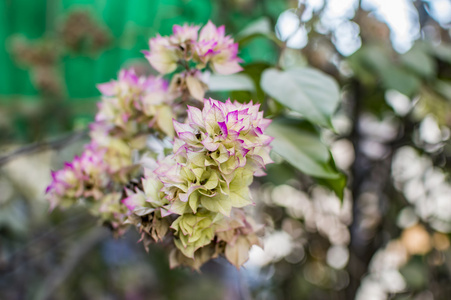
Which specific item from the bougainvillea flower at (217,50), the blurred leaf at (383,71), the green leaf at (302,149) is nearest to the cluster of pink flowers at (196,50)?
the bougainvillea flower at (217,50)

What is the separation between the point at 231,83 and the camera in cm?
53

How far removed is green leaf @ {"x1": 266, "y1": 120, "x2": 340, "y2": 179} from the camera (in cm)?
43

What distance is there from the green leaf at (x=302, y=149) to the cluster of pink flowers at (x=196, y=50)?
0.33 ft

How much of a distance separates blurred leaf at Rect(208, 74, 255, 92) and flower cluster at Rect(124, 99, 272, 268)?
18 centimetres

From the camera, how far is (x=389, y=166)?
108 centimetres

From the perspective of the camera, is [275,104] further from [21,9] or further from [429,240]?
[21,9]

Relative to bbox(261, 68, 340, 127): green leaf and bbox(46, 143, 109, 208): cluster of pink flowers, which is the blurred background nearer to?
bbox(261, 68, 340, 127): green leaf

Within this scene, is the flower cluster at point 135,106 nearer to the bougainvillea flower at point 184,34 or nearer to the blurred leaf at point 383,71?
the bougainvillea flower at point 184,34

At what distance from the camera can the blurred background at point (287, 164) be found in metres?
0.96

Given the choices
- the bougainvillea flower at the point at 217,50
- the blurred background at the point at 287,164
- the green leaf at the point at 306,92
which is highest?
the bougainvillea flower at the point at 217,50

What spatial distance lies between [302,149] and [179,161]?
0.20m

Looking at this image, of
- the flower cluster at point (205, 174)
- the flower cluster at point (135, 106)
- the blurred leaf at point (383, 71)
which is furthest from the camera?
the blurred leaf at point (383, 71)

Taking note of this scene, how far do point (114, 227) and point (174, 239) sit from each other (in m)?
0.10

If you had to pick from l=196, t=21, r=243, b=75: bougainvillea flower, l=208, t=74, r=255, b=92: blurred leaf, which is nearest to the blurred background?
l=208, t=74, r=255, b=92: blurred leaf
